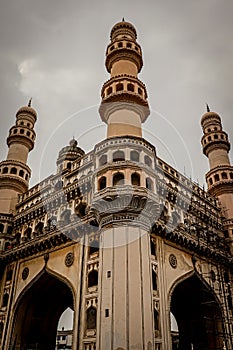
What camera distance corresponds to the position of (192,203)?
3170 centimetres

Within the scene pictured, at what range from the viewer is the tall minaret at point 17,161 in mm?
36094

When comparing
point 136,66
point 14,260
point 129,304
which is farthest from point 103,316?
point 136,66

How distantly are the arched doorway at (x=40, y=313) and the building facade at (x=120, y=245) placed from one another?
0.08 m

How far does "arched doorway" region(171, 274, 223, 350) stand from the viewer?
2761cm

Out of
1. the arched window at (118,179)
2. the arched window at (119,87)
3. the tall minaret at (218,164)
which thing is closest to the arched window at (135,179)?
the arched window at (118,179)

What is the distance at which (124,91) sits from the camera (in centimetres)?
2986

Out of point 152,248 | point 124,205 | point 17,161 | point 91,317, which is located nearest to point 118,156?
point 124,205

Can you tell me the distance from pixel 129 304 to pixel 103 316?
1635 millimetres

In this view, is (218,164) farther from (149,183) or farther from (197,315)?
(197,315)

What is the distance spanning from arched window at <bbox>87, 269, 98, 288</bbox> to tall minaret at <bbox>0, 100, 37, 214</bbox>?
14.8m

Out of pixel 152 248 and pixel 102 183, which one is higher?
pixel 102 183

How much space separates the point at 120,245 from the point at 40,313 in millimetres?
12367

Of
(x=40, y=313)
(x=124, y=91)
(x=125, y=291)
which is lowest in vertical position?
(x=125, y=291)

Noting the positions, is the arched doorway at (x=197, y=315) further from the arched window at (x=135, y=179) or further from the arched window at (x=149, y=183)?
the arched window at (x=135, y=179)
